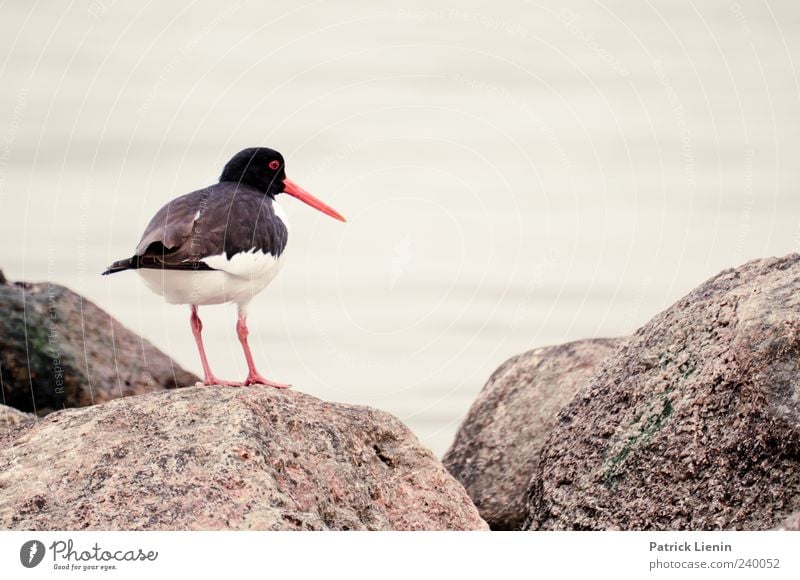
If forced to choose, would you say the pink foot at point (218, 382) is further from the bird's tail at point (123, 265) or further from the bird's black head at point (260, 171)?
the bird's black head at point (260, 171)

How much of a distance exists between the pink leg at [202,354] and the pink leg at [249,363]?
8.9 inches

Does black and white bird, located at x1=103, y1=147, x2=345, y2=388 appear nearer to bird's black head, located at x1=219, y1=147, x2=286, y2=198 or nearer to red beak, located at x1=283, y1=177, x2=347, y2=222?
bird's black head, located at x1=219, y1=147, x2=286, y2=198

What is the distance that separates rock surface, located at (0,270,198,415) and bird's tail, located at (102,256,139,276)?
447 centimetres

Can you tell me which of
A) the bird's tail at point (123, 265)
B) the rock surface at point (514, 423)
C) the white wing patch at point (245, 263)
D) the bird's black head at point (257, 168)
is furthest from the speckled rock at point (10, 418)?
the rock surface at point (514, 423)

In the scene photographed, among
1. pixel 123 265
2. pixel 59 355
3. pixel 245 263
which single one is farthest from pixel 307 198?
pixel 59 355

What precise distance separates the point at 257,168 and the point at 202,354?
1981 millimetres

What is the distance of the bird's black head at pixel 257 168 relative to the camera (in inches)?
382

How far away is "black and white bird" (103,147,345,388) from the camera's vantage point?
27.2ft

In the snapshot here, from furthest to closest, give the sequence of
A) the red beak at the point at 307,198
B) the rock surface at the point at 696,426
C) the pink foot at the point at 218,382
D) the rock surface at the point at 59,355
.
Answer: the rock surface at the point at 59,355 < the red beak at the point at 307,198 < the pink foot at the point at 218,382 < the rock surface at the point at 696,426

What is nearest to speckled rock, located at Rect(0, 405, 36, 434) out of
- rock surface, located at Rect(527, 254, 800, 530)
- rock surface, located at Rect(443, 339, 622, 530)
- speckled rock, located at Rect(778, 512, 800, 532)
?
rock surface, located at Rect(443, 339, 622, 530)

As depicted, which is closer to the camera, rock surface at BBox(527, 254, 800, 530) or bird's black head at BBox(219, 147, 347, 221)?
rock surface at BBox(527, 254, 800, 530)

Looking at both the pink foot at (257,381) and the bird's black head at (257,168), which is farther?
the bird's black head at (257,168)
